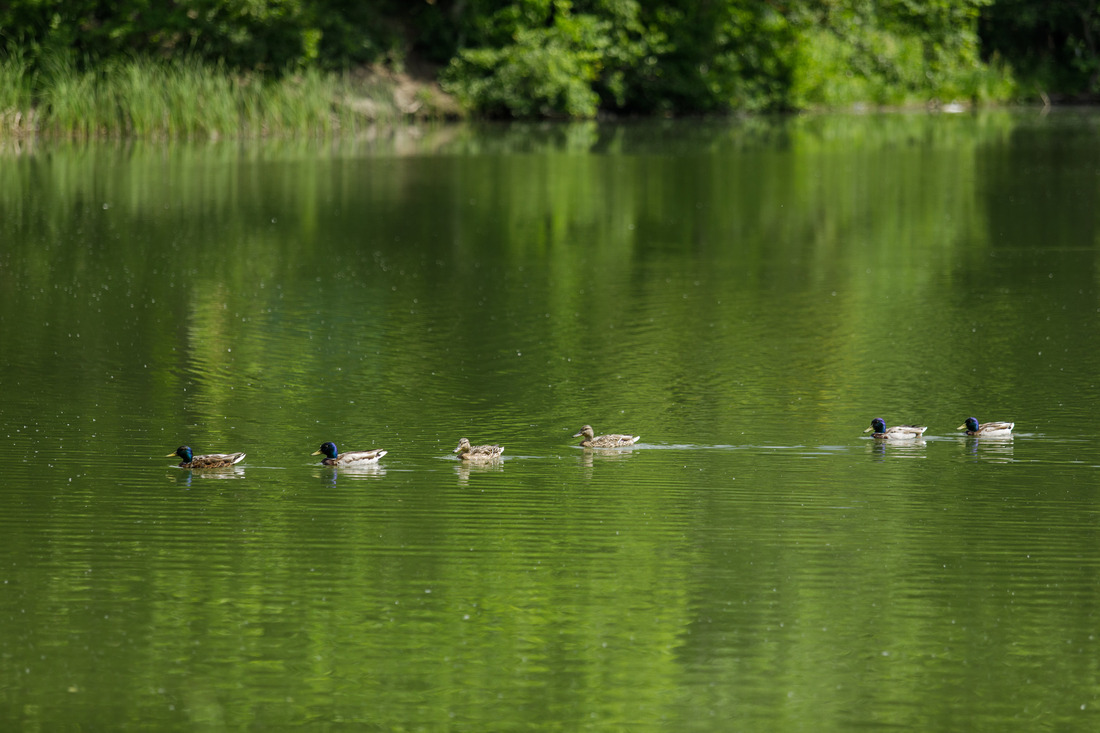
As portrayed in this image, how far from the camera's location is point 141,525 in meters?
10.5

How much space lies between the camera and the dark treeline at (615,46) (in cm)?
4675

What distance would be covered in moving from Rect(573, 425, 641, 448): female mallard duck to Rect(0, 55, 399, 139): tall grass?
28.8m

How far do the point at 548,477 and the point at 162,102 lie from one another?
3074 cm

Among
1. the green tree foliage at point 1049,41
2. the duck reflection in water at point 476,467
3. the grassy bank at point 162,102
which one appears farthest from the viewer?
the green tree foliage at point 1049,41

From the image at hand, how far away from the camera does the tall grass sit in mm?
38906

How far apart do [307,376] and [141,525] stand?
5.12 m

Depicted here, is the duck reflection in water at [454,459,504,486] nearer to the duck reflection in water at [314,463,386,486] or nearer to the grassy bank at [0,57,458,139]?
the duck reflection in water at [314,463,386,486]

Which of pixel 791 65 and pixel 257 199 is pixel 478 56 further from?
pixel 257 199

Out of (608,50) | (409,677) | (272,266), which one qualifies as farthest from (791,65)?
(409,677)

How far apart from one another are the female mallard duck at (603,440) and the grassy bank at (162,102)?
2885 cm

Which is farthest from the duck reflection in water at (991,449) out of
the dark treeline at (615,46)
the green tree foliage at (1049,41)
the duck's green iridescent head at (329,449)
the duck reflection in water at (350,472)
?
the green tree foliage at (1049,41)

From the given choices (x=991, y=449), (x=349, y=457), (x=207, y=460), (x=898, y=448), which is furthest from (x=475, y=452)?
(x=991, y=449)

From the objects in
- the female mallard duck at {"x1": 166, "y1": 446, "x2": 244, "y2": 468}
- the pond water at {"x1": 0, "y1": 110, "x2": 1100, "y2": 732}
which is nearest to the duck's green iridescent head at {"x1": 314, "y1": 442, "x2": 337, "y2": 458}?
the pond water at {"x1": 0, "y1": 110, "x2": 1100, "y2": 732}

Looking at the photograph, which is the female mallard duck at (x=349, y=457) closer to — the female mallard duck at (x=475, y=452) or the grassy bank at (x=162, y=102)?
the female mallard duck at (x=475, y=452)
